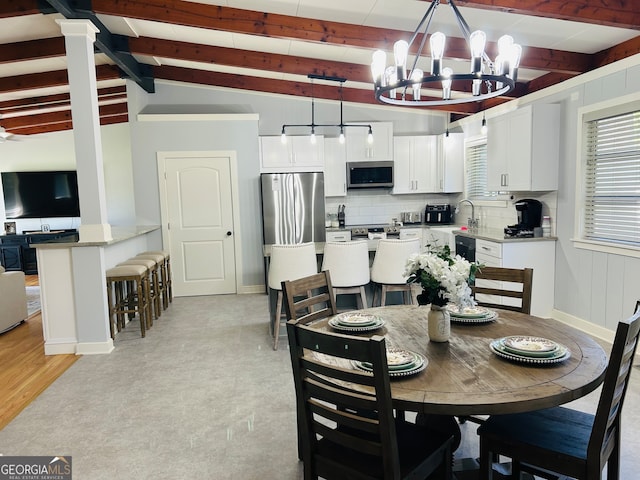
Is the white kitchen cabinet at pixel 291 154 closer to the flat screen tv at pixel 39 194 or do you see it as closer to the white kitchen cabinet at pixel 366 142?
the white kitchen cabinet at pixel 366 142

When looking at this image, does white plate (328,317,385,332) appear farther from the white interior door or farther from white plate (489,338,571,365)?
the white interior door

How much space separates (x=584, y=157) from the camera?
13.8 feet

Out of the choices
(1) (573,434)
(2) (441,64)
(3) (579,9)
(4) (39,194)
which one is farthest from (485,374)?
(4) (39,194)

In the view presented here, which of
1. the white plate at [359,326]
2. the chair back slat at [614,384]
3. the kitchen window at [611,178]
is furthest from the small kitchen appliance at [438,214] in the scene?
the chair back slat at [614,384]

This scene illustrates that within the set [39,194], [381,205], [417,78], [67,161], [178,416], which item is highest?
[67,161]

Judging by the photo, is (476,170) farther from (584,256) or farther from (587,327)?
(587,327)

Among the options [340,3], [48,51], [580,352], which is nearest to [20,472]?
[580,352]

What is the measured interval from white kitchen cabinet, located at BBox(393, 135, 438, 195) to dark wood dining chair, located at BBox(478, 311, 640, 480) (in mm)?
4883

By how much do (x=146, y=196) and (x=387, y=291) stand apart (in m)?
3.80

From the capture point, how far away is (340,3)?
3426mm

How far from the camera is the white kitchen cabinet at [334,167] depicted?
253 inches

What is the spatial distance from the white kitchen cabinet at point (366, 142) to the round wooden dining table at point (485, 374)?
4.52 m

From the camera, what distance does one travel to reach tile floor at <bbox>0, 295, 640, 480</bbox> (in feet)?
7.81

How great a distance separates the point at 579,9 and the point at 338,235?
3.86 m
